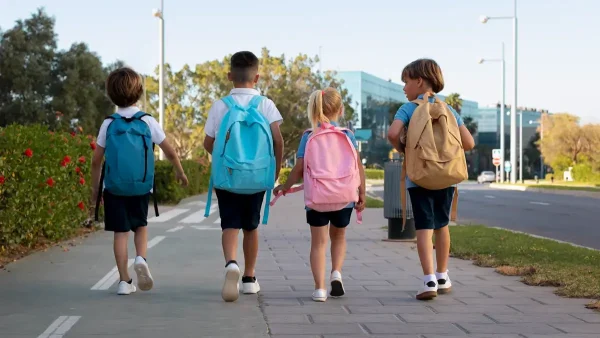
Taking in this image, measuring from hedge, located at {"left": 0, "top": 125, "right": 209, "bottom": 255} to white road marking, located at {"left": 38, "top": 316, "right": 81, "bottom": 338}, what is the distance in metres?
3.34

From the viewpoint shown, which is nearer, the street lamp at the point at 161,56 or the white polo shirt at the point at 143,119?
the white polo shirt at the point at 143,119

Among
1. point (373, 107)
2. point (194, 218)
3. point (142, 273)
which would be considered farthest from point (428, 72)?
point (373, 107)

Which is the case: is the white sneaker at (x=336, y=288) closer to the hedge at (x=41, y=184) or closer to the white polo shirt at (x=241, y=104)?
the white polo shirt at (x=241, y=104)

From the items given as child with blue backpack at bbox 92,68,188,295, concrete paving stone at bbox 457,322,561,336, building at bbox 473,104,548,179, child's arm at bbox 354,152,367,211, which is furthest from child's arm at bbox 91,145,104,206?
building at bbox 473,104,548,179

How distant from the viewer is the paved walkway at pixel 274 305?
620 cm

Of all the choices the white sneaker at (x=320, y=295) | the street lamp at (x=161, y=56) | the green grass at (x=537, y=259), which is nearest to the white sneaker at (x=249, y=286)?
the white sneaker at (x=320, y=295)

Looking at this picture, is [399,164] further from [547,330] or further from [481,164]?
[481,164]

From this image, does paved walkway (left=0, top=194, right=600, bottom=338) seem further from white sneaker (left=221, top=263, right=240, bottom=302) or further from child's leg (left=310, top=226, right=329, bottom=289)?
child's leg (left=310, top=226, right=329, bottom=289)

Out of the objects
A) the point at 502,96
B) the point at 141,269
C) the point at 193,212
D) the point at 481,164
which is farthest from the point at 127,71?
the point at 481,164

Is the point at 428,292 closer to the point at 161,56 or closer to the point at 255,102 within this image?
the point at 255,102

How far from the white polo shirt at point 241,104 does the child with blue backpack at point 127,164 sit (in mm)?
496

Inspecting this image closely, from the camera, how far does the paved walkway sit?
244 inches

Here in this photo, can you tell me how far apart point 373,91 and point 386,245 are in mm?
103740

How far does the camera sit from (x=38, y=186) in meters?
11.4
